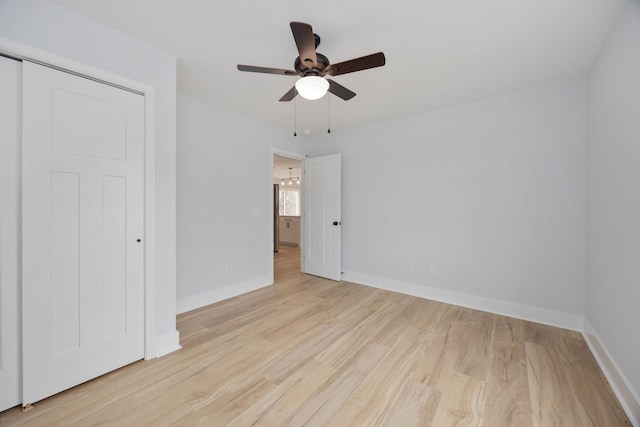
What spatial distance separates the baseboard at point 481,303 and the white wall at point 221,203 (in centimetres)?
177

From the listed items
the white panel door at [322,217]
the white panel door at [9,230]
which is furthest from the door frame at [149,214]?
the white panel door at [322,217]

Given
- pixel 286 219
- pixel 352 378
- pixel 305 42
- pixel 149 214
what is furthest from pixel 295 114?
pixel 286 219

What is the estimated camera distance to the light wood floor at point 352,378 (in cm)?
152

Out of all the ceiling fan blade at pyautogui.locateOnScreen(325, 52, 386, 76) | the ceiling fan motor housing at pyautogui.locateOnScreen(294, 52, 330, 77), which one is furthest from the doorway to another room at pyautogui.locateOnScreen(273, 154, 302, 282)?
the ceiling fan blade at pyautogui.locateOnScreen(325, 52, 386, 76)

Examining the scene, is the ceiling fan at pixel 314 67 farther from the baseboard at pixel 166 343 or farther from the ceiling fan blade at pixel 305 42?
the baseboard at pixel 166 343

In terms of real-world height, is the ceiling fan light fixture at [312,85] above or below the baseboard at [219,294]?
above

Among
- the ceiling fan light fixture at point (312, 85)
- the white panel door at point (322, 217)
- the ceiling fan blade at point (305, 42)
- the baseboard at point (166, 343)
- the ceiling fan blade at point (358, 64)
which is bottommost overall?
the baseboard at point (166, 343)

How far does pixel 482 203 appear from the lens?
3.09m

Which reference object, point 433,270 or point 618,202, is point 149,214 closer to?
point 433,270

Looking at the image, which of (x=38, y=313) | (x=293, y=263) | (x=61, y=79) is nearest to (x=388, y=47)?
(x=61, y=79)

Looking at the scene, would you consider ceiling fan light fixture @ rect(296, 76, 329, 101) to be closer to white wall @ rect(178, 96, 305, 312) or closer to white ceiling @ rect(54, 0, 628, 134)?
white ceiling @ rect(54, 0, 628, 134)

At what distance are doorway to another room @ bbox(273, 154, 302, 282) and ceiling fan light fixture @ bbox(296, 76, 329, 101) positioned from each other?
272 cm

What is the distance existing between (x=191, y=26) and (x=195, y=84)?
3.14ft

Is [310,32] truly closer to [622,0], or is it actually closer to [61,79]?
[61,79]
